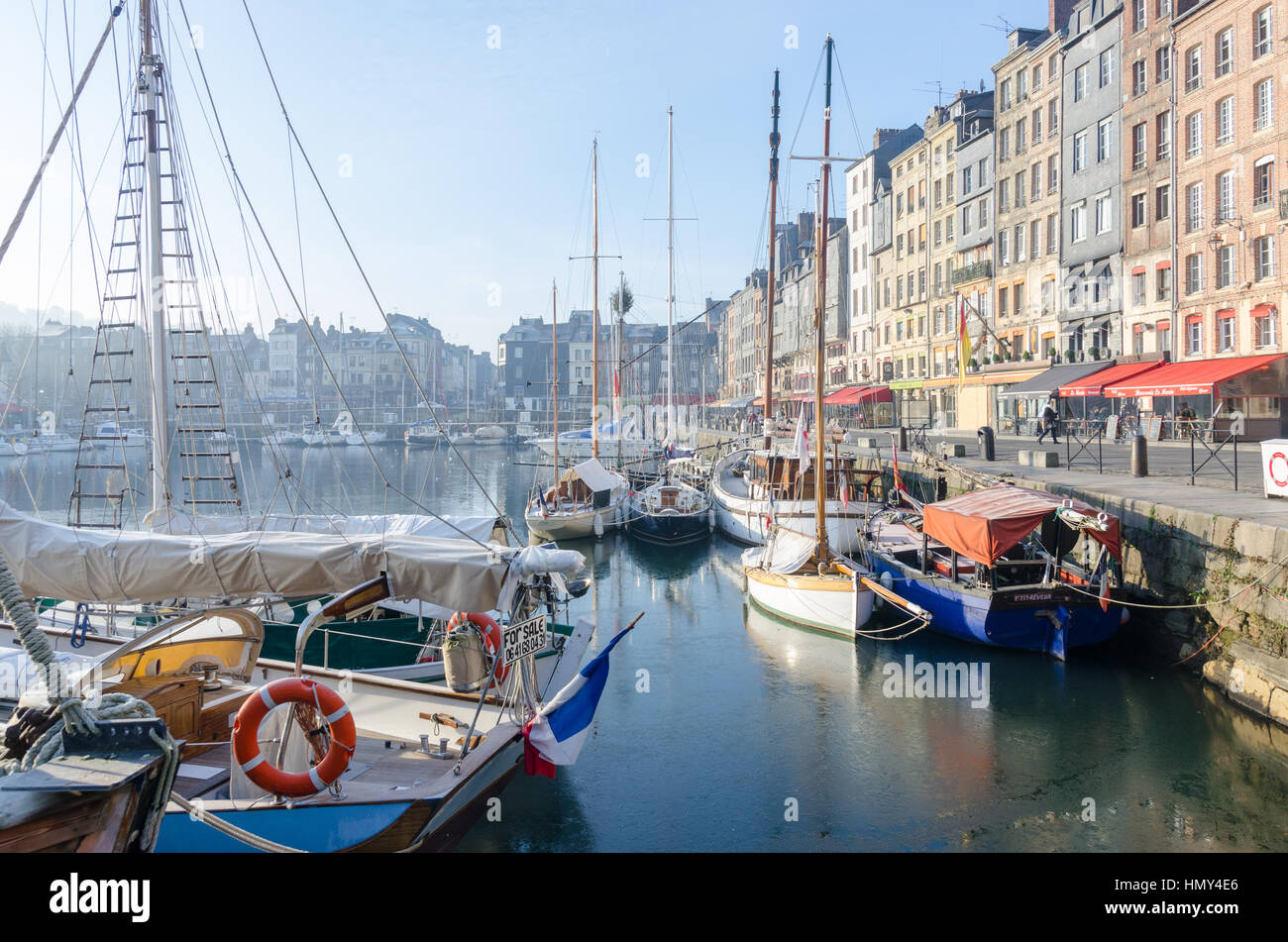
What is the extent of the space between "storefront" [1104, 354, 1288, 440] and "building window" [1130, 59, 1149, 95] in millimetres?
11764

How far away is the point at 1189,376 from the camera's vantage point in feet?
94.0

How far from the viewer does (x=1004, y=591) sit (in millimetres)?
17562

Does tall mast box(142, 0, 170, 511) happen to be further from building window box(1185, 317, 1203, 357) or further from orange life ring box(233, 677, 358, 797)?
building window box(1185, 317, 1203, 357)

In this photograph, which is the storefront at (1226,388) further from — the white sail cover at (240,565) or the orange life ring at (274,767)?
the orange life ring at (274,767)

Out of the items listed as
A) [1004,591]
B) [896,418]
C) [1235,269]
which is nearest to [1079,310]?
[1235,269]

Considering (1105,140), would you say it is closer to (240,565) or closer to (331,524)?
(331,524)

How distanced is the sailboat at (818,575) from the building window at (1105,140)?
2013cm

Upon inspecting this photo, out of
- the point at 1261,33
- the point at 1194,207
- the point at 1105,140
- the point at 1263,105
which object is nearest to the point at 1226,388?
the point at 1194,207

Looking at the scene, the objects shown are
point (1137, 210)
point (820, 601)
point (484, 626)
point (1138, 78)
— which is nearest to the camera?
point (484, 626)

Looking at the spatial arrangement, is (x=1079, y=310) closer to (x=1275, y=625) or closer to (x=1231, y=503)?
(x=1231, y=503)

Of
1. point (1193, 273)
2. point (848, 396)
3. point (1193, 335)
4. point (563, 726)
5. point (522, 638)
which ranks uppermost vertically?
point (1193, 273)

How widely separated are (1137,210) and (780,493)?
19866mm

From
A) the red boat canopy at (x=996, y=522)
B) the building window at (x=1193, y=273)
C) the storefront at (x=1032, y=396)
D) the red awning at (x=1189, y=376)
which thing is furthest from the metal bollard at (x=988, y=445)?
the red boat canopy at (x=996, y=522)

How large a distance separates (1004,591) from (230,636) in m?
14.0
